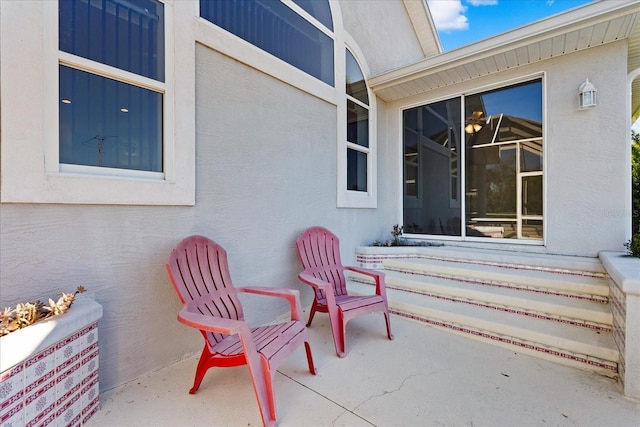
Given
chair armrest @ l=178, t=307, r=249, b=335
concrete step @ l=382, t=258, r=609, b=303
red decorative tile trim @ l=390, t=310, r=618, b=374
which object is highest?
chair armrest @ l=178, t=307, r=249, b=335

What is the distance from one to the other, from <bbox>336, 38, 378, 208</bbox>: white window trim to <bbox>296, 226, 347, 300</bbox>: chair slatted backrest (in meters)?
0.75

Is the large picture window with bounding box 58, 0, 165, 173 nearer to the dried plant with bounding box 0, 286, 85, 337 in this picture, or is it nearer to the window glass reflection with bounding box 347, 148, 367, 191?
the dried plant with bounding box 0, 286, 85, 337

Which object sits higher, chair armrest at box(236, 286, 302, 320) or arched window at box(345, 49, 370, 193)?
arched window at box(345, 49, 370, 193)

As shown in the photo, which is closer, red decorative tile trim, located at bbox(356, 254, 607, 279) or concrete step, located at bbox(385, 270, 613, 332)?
concrete step, located at bbox(385, 270, 613, 332)

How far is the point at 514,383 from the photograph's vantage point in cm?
223

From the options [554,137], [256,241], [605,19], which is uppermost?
[605,19]

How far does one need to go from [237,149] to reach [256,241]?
0.98 m

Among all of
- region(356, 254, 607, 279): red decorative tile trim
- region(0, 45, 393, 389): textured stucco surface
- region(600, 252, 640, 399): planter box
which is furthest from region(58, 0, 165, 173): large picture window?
region(600, 252, 640, 399): planter box

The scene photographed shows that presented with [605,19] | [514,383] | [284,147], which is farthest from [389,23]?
[514,383]

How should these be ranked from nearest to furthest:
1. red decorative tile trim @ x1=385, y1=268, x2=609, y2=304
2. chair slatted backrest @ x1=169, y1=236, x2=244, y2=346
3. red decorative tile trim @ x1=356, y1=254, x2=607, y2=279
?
chair slatted backrest @ x1=169, y1=236, x2=244, y2=346 → red decorative tile trim @ x1=385, y1=268, x2=609, y2=304 → red decorative tile trim @ x1=356, y1=254, x2=607, y2=279

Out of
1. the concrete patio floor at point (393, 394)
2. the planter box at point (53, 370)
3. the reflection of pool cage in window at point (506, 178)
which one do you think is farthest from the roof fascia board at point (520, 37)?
the planter box at point (53, 370)

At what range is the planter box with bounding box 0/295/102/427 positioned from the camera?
4.39 feet

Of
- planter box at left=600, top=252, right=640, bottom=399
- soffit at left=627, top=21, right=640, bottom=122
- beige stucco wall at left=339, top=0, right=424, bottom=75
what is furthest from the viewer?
beige stucco wall at left=339, top=0, right=424, bottom=75

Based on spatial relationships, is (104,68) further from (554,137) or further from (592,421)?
(554,137)
